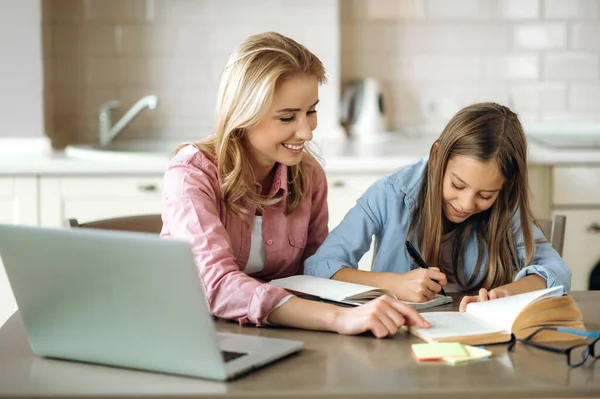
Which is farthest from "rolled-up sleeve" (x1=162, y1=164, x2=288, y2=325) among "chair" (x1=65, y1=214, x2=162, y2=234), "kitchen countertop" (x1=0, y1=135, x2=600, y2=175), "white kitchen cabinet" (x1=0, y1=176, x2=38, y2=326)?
"white kitchen cabinet" (x1=0, y1=176, x2=38, y2=326)

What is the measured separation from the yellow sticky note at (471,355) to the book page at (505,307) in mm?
103

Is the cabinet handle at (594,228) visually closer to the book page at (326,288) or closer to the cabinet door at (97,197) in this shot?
the cabinet door at (97,197)

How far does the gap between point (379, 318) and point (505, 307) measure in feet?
0.72

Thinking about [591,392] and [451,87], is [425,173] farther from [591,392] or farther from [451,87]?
[451,87]

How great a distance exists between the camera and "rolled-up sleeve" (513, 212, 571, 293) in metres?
1.77

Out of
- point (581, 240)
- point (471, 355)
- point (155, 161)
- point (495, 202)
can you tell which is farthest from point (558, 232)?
point (155, 161)

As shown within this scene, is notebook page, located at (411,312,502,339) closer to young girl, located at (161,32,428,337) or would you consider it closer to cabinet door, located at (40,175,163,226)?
young girl, located at (161,32,428,337)

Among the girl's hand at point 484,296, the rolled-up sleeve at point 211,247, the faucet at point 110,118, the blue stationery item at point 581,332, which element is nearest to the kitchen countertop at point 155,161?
the faucet at point 110,118

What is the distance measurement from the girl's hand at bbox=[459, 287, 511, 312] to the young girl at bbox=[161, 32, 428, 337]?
0.18 m

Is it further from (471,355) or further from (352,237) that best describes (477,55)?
(471,355)

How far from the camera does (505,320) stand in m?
1.43

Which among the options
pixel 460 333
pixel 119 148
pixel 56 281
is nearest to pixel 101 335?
pixel 56 281

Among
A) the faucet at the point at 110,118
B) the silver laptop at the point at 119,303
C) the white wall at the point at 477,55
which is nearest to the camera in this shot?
the silver laptop at the point at 119,303

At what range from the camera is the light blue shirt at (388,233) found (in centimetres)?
187
